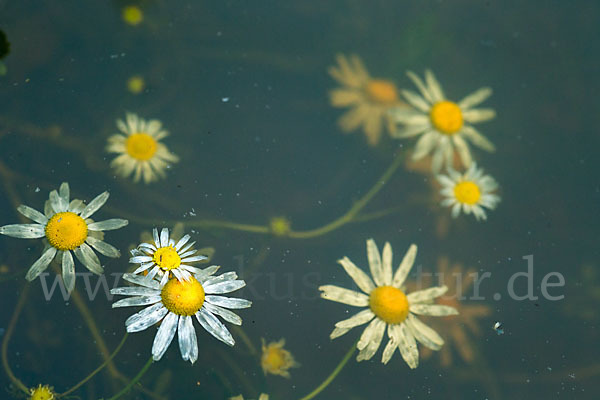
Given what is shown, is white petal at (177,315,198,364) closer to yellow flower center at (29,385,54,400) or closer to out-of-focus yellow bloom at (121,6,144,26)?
yellow flower center at (29,385,54,400)

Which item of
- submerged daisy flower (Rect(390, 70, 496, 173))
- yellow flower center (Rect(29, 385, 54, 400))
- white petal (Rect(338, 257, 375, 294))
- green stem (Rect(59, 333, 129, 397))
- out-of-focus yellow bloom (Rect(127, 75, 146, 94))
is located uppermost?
submerged daisy flower (Rect(390, 70, 496, 173))

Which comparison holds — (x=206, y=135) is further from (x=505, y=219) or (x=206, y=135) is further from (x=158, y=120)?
(x=505, y=219)

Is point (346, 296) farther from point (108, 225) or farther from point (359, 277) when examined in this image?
point (108, 225)

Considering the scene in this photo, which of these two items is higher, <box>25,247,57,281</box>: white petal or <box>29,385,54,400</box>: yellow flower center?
<box>25,247,57,281</box>: white petal

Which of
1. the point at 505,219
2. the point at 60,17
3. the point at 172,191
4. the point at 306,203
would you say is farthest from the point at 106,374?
the point at 505,219

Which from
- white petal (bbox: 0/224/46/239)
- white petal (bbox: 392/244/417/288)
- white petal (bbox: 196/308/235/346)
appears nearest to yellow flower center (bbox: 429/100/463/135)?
white petal (bbox: 392/244/417/288)

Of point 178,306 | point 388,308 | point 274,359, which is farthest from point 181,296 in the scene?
point 388,308
